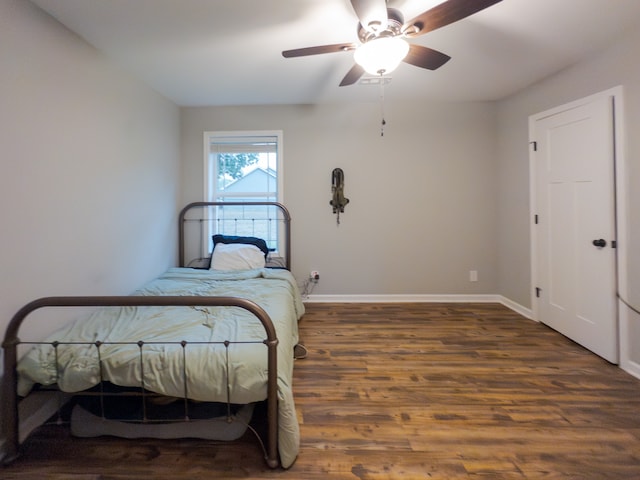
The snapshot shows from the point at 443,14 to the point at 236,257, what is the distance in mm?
2732

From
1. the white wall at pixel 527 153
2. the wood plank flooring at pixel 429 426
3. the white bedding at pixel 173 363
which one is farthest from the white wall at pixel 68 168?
the white wall at pixel 527 153

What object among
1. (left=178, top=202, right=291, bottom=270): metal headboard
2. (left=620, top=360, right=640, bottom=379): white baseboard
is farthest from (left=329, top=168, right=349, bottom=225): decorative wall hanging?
(left=620, top=360, right=640, bottom=379): white baseboard

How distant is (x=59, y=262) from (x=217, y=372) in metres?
1.34

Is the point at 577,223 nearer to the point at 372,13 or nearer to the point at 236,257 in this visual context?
the point at 372,13

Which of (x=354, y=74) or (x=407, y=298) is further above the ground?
(x=354, y=74)

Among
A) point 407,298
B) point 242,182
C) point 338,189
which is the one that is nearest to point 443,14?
point 338,189

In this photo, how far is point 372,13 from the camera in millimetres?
1508

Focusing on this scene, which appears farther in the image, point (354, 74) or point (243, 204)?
point (243, 204)

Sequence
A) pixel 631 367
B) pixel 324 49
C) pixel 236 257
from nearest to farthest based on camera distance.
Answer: pixel 324 49 < pixel 631 367 < pixel 236 257

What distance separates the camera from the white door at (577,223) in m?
2.31

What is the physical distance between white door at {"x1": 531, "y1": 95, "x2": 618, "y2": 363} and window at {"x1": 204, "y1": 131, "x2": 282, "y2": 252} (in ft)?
9.19

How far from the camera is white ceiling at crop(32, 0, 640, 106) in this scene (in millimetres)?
1831

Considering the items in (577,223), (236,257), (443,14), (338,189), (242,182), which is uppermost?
(443,14)

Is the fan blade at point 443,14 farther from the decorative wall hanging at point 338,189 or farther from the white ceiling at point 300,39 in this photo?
the decorative wall hanging at point 338,189
